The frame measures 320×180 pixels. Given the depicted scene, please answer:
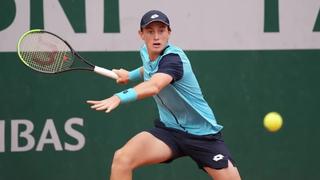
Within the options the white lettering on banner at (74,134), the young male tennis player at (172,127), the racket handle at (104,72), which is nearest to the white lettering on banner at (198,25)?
the white lettering on banner at (74,134)

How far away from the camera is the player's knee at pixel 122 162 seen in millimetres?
4660

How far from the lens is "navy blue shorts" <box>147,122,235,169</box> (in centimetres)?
492

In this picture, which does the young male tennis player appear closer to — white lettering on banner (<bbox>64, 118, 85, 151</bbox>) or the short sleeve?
the short sleeve

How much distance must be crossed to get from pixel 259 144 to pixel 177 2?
4.58 ft

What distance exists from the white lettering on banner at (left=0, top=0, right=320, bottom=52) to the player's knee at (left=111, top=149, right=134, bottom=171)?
169cm

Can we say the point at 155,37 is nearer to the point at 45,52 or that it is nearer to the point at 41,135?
the point at 45,52

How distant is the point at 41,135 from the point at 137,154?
5.45 ft

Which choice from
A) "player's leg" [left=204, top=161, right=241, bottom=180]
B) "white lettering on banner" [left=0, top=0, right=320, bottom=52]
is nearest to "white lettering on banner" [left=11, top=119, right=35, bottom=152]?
"white lettering on banner" [left=0, top=0, right=320, bottom=52]

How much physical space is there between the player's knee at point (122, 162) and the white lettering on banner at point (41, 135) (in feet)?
5.24

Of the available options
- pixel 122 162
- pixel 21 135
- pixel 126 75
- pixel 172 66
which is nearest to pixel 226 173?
pixel 122 162

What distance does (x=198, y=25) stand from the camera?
6258 mm

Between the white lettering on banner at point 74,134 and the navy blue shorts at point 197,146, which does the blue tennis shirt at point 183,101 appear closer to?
the navy blue shorts at point 197,146

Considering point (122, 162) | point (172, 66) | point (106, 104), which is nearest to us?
point (106, 104)

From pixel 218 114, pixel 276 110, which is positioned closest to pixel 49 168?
pixel 218 114
